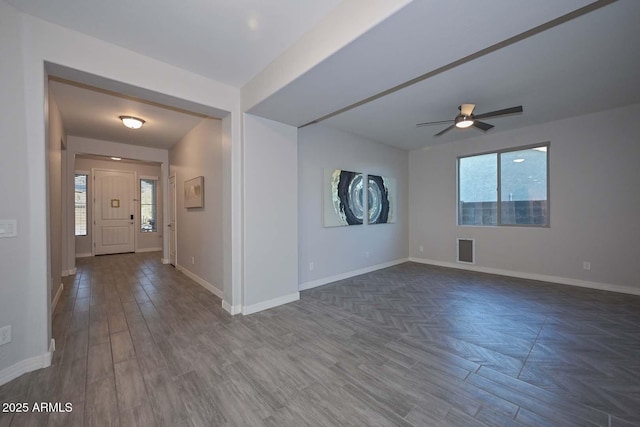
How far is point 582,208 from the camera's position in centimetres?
433

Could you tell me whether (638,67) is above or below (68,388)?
above

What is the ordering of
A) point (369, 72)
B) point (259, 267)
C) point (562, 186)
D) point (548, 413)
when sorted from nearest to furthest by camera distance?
1. point (548, 413)
2. point (369, 72)
3. point (259, 267)
4. point (562, 186)

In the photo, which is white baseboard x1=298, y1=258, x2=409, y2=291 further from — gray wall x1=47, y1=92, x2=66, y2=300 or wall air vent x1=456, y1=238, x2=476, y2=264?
gray wall x1=47, y1=92, x2=66, y2=300

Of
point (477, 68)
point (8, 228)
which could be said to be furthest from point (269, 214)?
point (477, 68)

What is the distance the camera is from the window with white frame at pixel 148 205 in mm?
7883

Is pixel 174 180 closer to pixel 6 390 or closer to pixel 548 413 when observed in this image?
pixel 6 390

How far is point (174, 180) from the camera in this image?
5.82 m

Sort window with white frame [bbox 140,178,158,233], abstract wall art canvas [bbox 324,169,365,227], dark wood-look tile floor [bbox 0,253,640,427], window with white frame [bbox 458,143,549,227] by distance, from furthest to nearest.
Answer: window with white frame [bbox 140,178,158,233], window with white frame [bbox 458,143,549,227], abstract wall art canvas [bbox 324,169,365,227], dark wood-look tile floor [bbox 0,253,640,427]

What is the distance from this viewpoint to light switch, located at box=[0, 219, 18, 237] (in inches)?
75.3

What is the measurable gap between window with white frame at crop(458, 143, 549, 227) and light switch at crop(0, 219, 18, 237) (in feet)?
21.9

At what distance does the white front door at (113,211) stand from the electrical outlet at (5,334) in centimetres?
649

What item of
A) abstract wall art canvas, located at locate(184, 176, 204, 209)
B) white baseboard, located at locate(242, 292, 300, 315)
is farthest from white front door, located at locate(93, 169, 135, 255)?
white baseboard, located at locate(242, 292, 300, 315)

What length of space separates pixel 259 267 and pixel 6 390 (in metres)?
2.17

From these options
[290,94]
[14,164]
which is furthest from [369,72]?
[14,164]
